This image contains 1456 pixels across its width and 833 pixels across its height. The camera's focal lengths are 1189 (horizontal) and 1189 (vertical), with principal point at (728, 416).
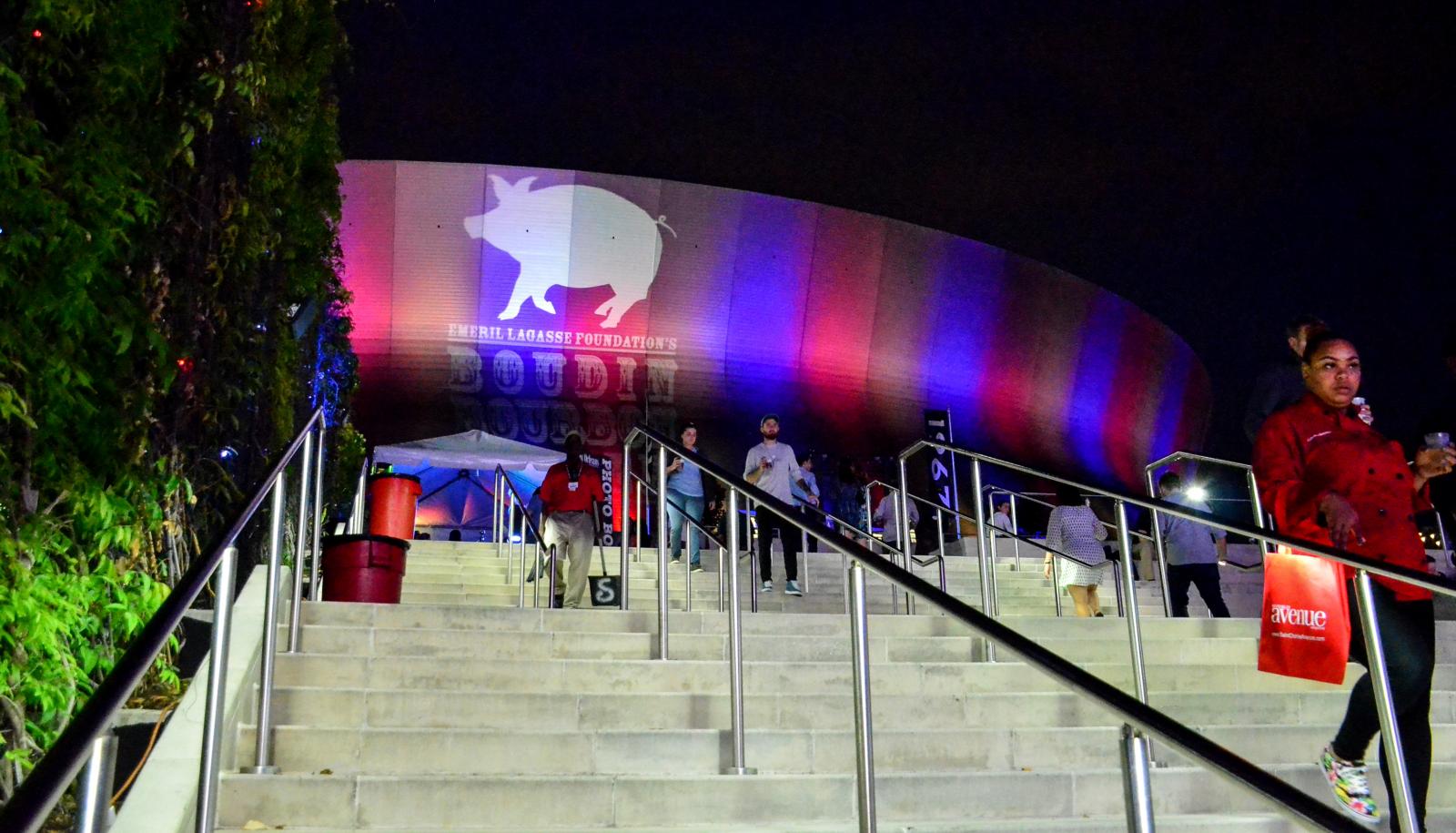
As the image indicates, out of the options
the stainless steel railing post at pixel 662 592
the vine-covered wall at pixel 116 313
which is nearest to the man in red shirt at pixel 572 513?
the vine-covered wall at pixel 116 313

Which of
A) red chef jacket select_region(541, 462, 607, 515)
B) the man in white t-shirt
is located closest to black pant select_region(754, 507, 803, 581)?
the man in white t-shirt

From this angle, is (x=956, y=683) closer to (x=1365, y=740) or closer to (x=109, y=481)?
(x=1365, y=740)

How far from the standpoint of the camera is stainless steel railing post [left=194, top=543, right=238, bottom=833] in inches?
98.5

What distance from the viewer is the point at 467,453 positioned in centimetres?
1470

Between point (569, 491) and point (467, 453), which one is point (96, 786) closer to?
point (569, 491)

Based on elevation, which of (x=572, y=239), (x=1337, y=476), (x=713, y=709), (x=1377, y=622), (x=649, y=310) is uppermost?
(x=572, y=239)

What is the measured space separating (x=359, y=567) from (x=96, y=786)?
4.70m

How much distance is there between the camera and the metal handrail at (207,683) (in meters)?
1.27

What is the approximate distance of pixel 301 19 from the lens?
6.41m

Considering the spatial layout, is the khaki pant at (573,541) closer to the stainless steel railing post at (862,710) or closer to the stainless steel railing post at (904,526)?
the stainless steel railing post at (904,526)

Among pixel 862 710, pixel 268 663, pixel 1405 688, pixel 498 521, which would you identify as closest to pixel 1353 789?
pixel 1405 688

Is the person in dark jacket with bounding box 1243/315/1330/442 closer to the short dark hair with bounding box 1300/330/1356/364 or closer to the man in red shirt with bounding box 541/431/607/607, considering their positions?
the short dark hair with bounding box 1300/330/1356/364

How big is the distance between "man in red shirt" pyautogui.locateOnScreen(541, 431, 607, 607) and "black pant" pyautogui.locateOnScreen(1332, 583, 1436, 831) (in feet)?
15.0

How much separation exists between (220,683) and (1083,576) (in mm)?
6403
